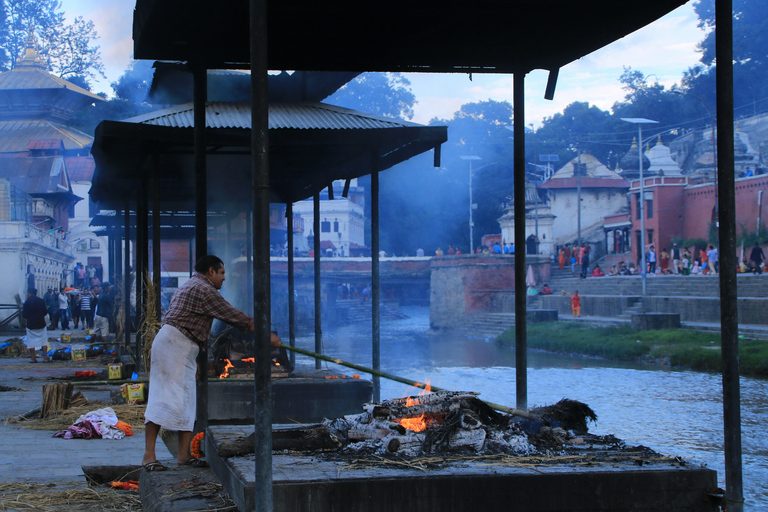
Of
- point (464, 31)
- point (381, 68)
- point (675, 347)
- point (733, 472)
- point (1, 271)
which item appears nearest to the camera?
point (733, 472)

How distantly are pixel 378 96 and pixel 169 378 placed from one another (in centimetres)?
5396

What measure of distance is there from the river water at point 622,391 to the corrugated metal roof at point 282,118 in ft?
18.3

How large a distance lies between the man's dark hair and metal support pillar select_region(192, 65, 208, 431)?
0.52 meters

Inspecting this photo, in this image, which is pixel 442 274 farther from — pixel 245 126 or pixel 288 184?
pixel 245 126

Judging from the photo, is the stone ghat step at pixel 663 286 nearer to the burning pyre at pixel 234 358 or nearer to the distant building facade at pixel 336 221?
the burning pyre at pixel 234 358

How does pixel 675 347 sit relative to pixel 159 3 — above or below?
below

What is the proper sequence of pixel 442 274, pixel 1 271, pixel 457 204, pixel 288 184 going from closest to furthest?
pixel 288 184, pixel 1 271, pixel 442 274, pixel 457 204

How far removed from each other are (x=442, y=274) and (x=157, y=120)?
3900cm

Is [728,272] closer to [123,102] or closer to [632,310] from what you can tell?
[632,310]

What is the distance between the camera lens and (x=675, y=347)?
2423cm

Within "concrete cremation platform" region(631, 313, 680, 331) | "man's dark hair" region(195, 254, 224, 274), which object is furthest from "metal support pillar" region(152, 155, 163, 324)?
"concrete cremation platform" region(631, 313, 680, 331)

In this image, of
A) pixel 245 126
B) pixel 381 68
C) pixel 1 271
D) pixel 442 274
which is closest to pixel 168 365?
pixel 381 68

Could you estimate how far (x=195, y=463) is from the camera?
5660 millimetres

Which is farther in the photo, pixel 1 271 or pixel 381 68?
pixel 1 271
